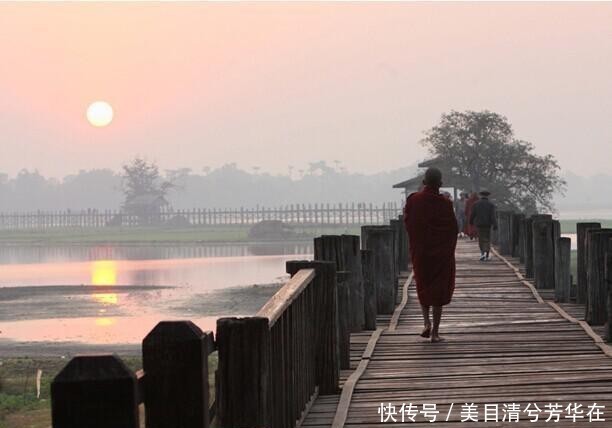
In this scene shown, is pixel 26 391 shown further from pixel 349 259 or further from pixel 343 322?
pixel 343 322

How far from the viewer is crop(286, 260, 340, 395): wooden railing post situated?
23.8 ft

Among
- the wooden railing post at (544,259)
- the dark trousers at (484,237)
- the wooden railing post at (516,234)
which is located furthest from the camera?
the wooden railing post at (516,234)

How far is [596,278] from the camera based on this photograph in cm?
1051

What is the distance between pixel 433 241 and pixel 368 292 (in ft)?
6.30

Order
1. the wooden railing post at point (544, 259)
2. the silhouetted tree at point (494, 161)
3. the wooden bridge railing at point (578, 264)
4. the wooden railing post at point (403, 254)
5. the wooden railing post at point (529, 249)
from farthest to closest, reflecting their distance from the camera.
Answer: the silhouetted tree at point (494, 161) < the wooden railing post at point (403, 254) < the wooden railing post at point (529, 249) < the wooden railing post at point (544, 259) < the wooden bridge railing at point (578, 264)

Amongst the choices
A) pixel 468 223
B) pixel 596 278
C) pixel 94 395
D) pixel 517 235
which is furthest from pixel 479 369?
pixel 468 223

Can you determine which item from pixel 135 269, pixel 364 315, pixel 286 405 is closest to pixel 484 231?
pixel 364 315

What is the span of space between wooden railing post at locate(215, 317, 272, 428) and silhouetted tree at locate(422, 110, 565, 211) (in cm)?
4842

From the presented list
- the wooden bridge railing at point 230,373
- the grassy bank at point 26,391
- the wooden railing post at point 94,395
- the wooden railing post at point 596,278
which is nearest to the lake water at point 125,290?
the grassy bank at point 26,391

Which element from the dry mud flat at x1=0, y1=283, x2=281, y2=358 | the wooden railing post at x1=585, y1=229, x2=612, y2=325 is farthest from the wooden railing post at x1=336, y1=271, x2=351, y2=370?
the dry mud flat at x1=0, y1=283, x2=281, y2=358

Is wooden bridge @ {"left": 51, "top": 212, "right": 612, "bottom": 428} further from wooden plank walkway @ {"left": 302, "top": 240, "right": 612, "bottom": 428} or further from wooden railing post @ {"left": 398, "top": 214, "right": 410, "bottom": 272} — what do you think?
wooden railing post @ {"left": 398, "top": 214, "right": 410, "bottom": 272}

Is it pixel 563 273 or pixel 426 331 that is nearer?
pixel 426 331

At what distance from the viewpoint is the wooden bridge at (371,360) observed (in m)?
3.58

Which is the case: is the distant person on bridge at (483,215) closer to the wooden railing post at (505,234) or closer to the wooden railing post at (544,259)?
the wooden railing post at (505,234)
